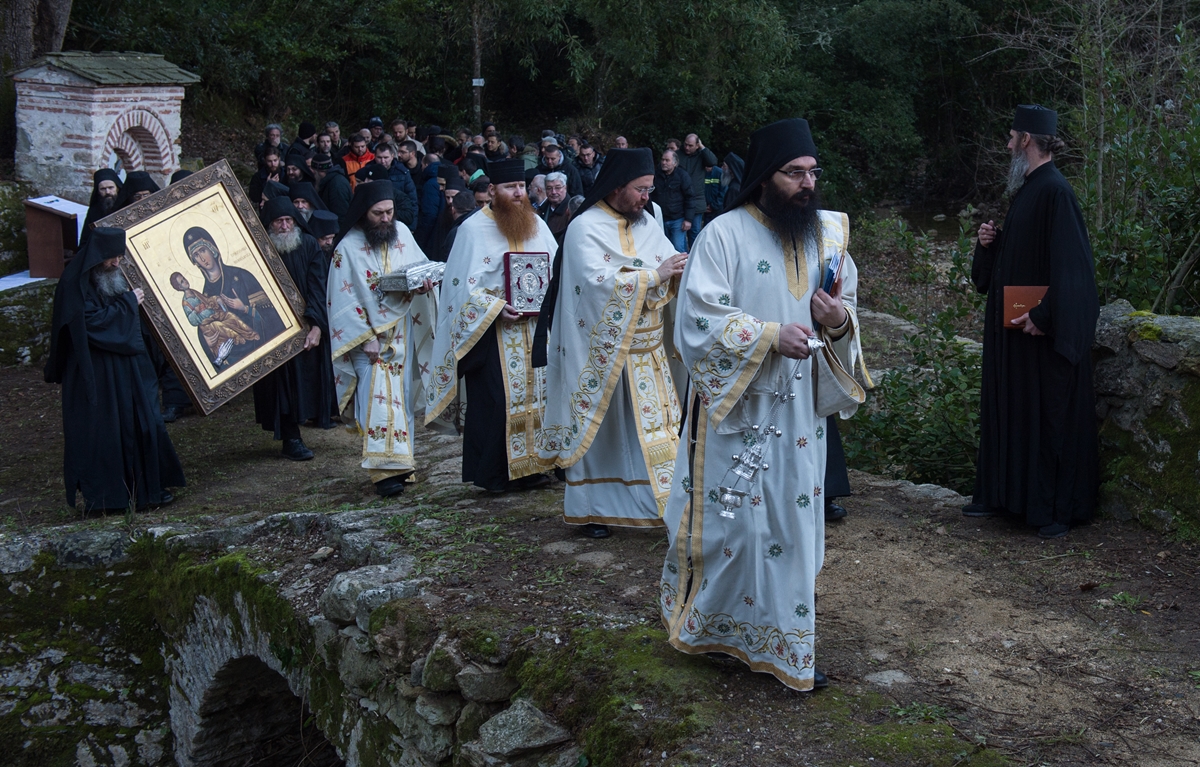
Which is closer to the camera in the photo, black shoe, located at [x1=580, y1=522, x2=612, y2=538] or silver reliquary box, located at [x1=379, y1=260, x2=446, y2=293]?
black shoe, located at [x1=580, y1=522, x2=612, y2=538]

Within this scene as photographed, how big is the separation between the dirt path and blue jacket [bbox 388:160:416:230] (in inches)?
243

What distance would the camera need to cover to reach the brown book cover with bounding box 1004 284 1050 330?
17.1ft

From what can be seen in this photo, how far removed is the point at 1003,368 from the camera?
17.5ft

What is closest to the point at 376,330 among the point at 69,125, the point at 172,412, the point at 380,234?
the point at 380,234

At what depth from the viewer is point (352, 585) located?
516cm

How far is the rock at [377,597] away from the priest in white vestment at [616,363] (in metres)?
0.93

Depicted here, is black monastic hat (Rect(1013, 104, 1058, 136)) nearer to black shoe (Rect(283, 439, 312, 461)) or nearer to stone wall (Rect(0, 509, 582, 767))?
stone wall (Rect(0, 509, 582, 767))

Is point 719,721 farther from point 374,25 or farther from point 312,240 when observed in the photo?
point 374,25

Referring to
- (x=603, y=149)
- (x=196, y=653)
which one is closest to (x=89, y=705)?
(x=196, y=653)

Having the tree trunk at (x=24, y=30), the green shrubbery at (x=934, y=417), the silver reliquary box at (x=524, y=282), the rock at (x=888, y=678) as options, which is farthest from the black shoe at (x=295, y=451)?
the tree trunk at (x=24, y=30)

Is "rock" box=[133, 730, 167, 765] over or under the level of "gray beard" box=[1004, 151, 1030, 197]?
under

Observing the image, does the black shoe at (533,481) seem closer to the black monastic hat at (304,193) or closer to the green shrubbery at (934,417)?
the green shrubbery at (934,417)

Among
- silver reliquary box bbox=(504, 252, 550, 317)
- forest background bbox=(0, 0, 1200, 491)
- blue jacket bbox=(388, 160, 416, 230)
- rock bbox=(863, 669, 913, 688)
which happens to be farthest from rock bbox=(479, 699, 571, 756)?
forest background bbox=(0, 0, 1200, 491)

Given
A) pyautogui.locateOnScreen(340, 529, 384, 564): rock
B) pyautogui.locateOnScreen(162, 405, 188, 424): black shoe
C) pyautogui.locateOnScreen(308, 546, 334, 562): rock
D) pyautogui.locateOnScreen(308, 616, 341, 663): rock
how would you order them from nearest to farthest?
pyautogui.locateOnScreen(308, 616, 341, 663): rock
pyautogui.locateOnScreen(340, 529, 384, 564): rock
pyautogui.locateOnScreen(308, 546, 334, 562): rock
pyautogui.locateOnScreen(162, 405, 188, 424): black shoe
